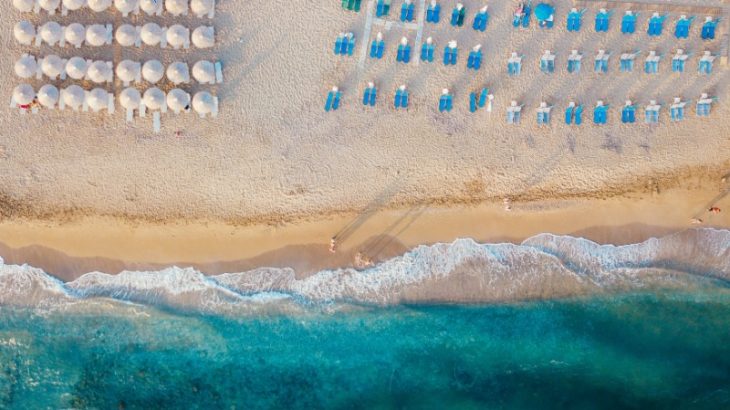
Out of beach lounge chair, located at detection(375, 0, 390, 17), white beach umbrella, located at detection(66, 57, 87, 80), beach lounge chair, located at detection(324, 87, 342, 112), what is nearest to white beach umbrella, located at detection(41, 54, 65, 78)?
white beach umbrella, located at detection(66, 57, 87, 80)

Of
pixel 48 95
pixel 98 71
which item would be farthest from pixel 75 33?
pixel 48 95

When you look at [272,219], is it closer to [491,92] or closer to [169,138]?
[169,138]

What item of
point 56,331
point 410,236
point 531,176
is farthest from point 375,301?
point 56,331

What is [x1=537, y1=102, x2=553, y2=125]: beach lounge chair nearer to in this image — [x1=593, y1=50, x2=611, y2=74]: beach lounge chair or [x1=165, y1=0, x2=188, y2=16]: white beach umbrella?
[x1=593, y1=50, x2=611, y2=74]: beach lounge chair

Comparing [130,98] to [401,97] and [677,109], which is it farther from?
[677,109]

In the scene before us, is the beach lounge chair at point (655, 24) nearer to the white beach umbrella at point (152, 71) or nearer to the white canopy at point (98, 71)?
the white beach umbrella at point (152, 71)
